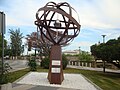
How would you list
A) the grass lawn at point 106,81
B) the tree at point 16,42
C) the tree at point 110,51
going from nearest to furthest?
the grass lawn at point 106,81, the tree at point 110,51, the tree at point 16,42

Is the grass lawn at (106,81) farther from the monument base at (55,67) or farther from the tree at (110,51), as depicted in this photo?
the monument base at (55,67)

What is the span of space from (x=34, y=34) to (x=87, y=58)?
45.0 feet

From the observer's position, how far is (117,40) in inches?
1041

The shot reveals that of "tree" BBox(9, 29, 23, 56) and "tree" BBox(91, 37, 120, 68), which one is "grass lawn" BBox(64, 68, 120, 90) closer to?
"tree" BBox(91, 37, 120, 68)

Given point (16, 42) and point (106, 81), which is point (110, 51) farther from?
point (16, 42)

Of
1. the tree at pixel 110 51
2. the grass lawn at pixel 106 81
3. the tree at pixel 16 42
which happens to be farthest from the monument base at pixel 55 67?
the tree at pixel 16 42

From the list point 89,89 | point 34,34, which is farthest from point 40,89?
point 34,34

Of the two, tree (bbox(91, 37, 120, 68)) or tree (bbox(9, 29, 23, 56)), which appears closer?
tree (bbox(91, 37, 120, 68))

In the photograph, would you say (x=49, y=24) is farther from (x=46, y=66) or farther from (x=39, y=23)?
(x=46, y=66)

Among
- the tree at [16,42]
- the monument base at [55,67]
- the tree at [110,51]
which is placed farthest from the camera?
the tree at [16,42]

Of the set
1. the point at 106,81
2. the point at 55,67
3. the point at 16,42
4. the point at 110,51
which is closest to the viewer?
the point at 55,67

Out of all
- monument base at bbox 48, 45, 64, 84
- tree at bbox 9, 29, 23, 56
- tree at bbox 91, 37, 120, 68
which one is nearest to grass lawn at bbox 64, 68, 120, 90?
tree at bbox 91, 37, 120, 68

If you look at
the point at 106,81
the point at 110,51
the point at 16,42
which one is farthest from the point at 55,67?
the point at 16,42

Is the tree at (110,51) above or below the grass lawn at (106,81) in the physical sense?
above
